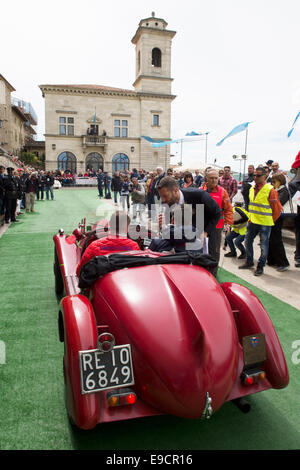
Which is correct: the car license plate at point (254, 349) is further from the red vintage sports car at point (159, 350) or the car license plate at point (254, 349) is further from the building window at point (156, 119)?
the building window at point (156, 119)

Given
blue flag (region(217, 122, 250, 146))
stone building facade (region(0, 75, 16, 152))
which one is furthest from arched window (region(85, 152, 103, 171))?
blue flag (region(217, 122, 250, 146))

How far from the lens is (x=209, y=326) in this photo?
2.30 metres

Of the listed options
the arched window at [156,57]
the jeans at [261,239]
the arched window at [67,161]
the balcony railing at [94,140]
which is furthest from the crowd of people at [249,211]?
the arched window at [156,57]

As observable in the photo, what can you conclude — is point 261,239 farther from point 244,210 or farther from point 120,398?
point 120,398

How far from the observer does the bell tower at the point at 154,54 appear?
160 feet

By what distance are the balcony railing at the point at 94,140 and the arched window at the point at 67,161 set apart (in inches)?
99.6

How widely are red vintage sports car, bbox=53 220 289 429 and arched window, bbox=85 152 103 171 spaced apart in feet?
157

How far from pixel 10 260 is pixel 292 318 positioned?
5.78 m

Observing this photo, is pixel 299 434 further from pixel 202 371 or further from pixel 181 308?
pixel 181 308

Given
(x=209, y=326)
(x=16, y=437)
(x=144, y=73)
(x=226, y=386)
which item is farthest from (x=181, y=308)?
(x=144, y=73)

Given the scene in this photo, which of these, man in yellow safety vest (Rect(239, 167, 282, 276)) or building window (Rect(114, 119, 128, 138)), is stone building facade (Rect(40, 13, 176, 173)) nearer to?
building window (Rect(114, 119, 128, 138))

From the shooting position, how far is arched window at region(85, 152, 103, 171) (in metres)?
48.7

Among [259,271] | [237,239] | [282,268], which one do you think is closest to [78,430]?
[259,271]

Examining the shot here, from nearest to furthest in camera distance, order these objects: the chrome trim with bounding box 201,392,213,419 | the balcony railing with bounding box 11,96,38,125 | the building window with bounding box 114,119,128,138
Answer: the chrome trim with bounding box 201,392,213,419 → the building window with bounding box 114,119,128,138 → the balcony railing with bounding box 11,96,38,125
